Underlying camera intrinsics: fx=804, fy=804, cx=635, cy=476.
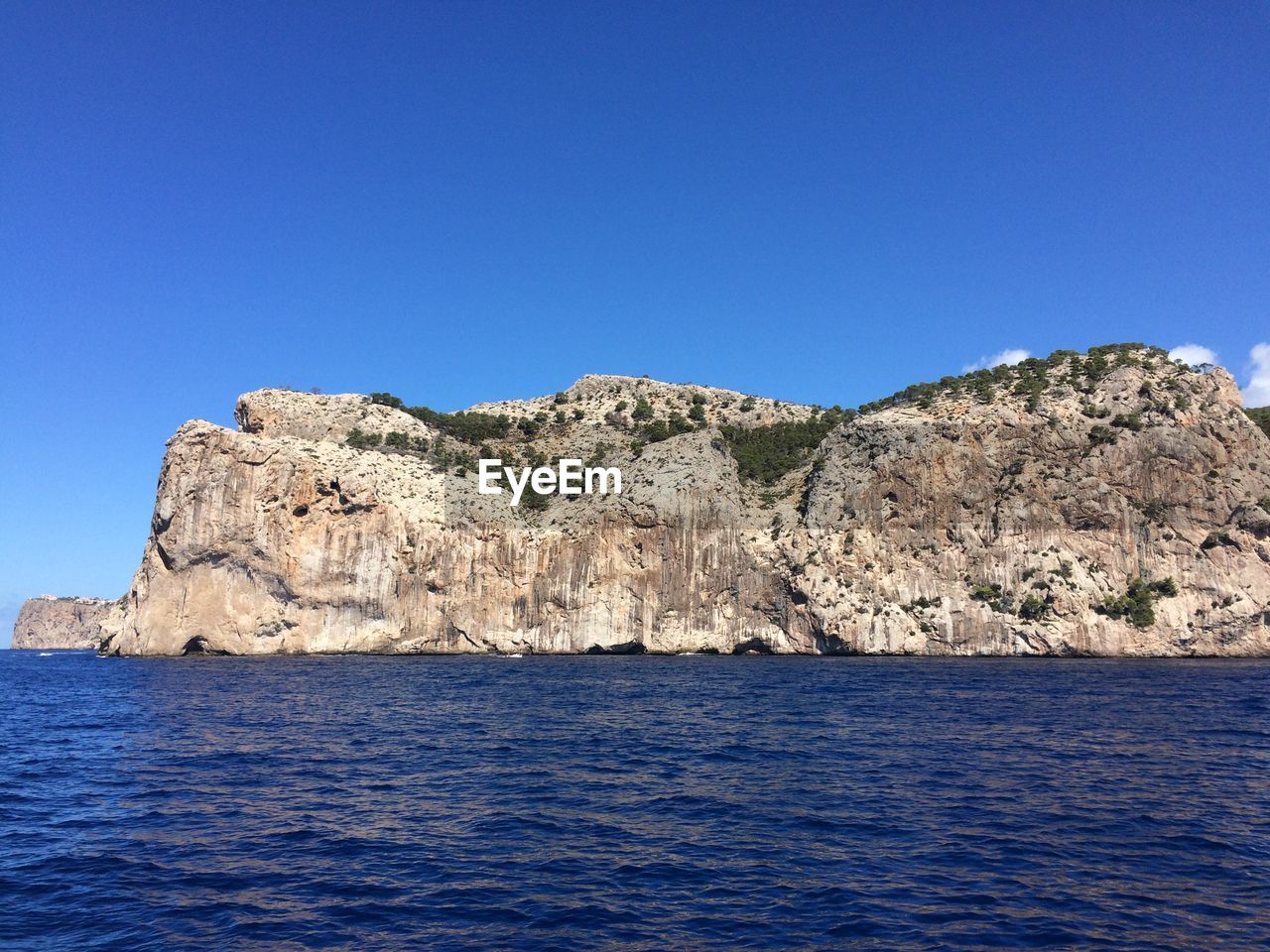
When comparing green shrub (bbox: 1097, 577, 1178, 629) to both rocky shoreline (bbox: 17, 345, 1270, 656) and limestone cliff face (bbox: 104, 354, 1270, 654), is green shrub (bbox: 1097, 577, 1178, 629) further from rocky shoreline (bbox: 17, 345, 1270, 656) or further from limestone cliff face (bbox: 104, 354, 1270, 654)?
limestone cliff face (bbox: 104, 354, 1270, 654)

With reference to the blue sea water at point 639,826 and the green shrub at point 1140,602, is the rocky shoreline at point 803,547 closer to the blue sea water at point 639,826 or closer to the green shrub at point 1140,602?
the green shrub at point 1140,602

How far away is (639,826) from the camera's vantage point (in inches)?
700

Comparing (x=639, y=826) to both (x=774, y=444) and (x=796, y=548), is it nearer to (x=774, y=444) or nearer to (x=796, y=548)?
(x=796, y=548)

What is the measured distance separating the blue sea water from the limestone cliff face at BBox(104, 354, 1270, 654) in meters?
36.2

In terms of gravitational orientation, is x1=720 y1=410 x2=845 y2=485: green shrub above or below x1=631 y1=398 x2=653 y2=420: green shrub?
below

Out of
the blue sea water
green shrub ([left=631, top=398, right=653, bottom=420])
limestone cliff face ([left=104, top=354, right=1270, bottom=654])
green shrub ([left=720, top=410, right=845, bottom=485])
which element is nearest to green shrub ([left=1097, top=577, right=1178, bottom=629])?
limestone cliff face ([left=104, top=354, right=1270, bottom=654])

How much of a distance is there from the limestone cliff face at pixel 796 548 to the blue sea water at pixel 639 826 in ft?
119

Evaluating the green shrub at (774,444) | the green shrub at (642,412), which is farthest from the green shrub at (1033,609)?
the green shrub at (642,412)

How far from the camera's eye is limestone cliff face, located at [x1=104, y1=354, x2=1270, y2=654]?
2739 inches

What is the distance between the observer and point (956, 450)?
76938 millimetres

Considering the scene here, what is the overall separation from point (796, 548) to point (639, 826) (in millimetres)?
59778

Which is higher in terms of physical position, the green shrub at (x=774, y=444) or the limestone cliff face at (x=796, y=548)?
the green shrub at (x=774, y=444)

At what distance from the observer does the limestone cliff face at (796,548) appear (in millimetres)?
69562

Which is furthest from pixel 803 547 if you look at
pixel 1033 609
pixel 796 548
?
pixel 1033 609
